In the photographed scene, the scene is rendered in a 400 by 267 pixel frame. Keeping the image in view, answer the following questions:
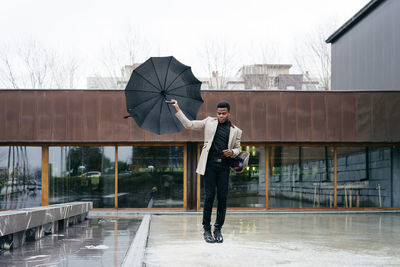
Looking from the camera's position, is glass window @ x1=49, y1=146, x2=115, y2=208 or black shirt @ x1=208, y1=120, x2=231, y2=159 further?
glass window @ x1=49, y1=146, x2=115, y2=208

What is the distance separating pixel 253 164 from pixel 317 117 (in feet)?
8.25

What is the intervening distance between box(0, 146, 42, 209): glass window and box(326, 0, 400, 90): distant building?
12.4 metres

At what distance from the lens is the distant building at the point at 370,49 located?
17.8 metres

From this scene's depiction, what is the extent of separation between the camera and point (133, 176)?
1584 cm

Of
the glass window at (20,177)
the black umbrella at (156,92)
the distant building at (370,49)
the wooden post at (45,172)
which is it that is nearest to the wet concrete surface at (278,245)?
the black umbrella at (156,92)

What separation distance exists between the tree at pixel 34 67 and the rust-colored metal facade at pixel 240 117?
18.5 meters

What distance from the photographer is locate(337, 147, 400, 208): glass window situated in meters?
16.3

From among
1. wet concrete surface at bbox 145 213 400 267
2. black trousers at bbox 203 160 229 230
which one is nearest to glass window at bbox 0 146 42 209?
wet concrete surface at bbox 145 213 400 267

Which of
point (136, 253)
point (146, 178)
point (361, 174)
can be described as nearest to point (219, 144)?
point (136, 253)

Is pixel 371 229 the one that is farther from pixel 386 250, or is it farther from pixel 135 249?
pixel 135 249

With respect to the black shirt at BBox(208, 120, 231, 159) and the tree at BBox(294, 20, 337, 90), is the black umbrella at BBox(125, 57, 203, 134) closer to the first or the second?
the black shirt at BBox(208, 120, 231, 159)

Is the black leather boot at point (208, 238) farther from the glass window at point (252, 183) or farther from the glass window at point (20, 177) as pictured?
the glass window at point (20, 177)

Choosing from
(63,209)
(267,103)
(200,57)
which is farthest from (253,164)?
(200,57)

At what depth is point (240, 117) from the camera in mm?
15234
